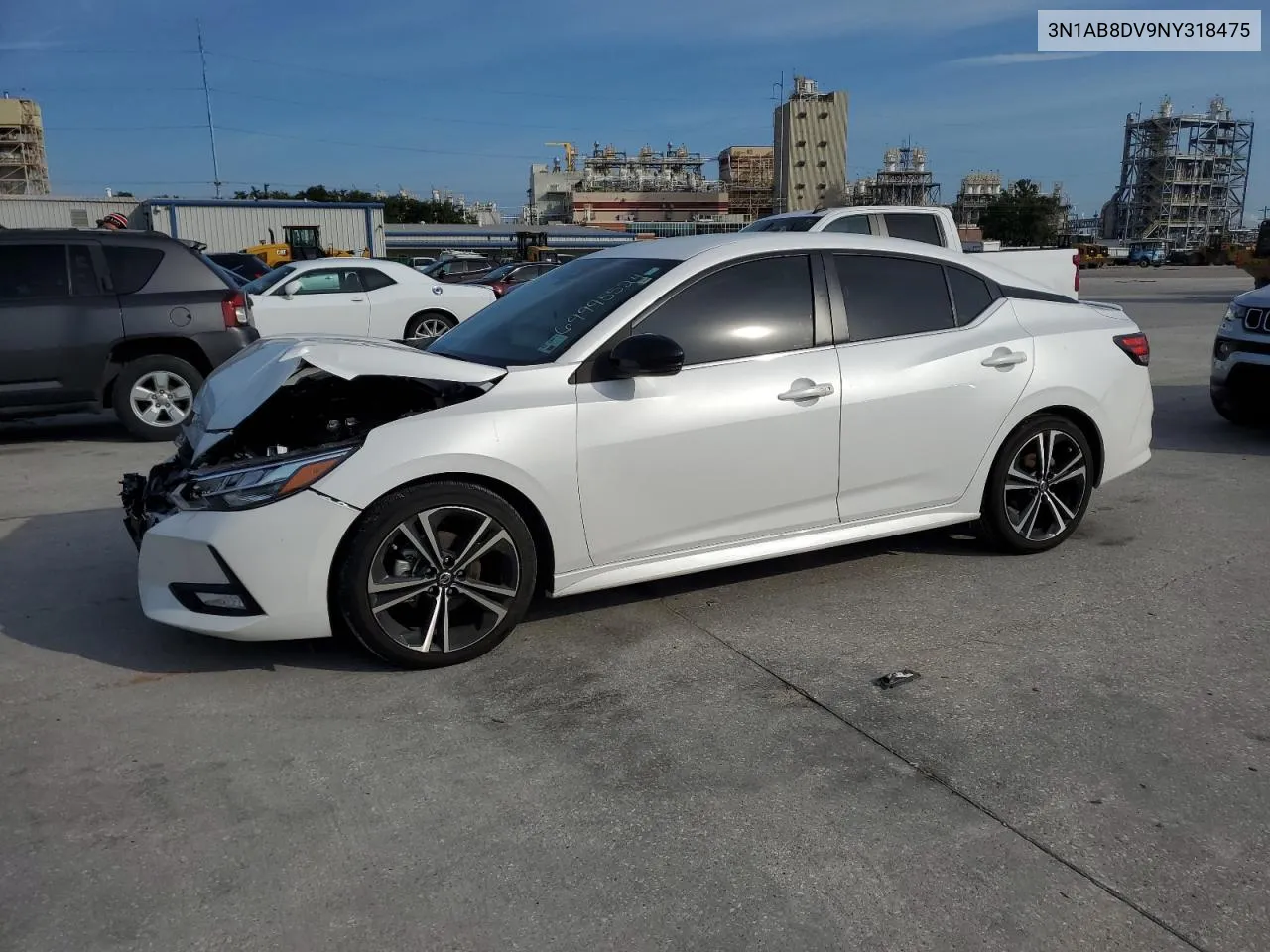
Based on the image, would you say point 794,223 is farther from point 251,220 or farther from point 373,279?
point 251,220

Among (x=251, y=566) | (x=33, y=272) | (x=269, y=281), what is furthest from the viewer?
(x=269, y=281)

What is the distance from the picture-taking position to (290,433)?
4.37m

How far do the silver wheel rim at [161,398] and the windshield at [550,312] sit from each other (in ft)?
15.3

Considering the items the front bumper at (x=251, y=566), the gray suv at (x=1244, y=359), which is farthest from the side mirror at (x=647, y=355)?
the gray suv at (x=1244, y=359)

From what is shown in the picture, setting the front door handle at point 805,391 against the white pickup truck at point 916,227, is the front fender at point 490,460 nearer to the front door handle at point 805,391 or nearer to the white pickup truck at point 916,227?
the front door handle at point 805,391

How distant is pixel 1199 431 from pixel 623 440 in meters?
6.62

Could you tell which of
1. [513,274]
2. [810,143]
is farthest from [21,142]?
[513,274]

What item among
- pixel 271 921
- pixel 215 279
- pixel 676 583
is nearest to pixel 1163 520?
pixel 676 583

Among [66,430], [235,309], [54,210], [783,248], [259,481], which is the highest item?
[54,210]

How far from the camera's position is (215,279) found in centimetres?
877

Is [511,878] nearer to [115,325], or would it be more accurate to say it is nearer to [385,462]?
[385,462]

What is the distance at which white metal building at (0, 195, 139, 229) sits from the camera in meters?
46.5

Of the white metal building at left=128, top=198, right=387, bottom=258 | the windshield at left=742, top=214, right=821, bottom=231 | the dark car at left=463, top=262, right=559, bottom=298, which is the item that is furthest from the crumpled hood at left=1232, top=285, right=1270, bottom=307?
the white metal building at left=128, top=198, right=387, bottom=258

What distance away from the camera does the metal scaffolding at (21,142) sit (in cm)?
11125
